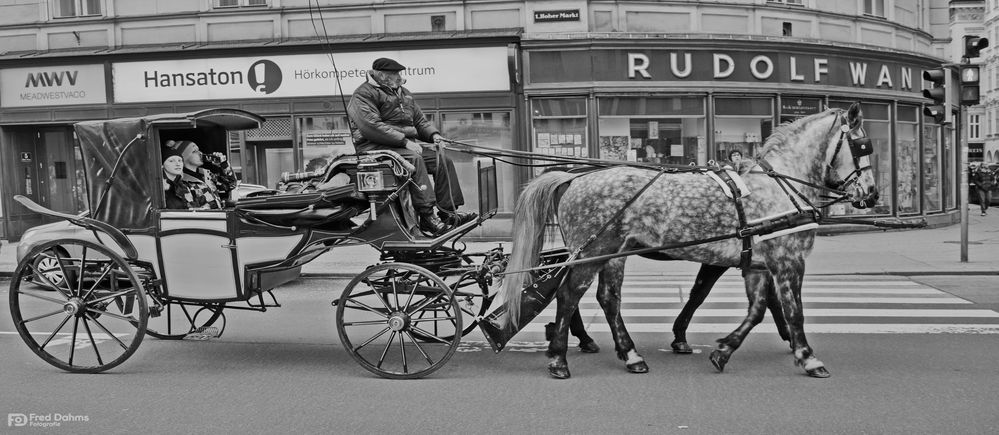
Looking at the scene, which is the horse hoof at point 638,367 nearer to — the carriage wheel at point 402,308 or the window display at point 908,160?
the carriage wheel at point 402,308

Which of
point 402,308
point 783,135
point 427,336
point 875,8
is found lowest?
point 427,336

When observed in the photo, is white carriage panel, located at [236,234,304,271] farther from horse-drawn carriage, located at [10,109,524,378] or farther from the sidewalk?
the sidewalk

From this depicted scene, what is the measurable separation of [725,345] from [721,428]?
57.7 inches

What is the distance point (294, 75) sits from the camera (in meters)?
17.7

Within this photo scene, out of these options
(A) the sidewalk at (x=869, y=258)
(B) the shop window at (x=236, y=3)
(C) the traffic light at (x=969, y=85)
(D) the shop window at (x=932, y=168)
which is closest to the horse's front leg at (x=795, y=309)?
(A) the sidewalk at (x=869, y=258)

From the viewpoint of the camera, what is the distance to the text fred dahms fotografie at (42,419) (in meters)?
5.26

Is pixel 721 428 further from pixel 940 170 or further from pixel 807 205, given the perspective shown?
pixel 940 170

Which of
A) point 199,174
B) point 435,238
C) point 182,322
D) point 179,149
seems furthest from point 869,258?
point 179,149

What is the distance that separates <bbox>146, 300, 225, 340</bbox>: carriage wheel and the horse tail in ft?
8.70

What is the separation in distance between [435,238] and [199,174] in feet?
8.29

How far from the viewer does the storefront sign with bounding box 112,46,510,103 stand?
17.3 m

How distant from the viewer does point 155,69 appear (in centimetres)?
1795

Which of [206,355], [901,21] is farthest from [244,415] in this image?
[901,21]

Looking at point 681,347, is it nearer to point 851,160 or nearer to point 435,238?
point 851,160
